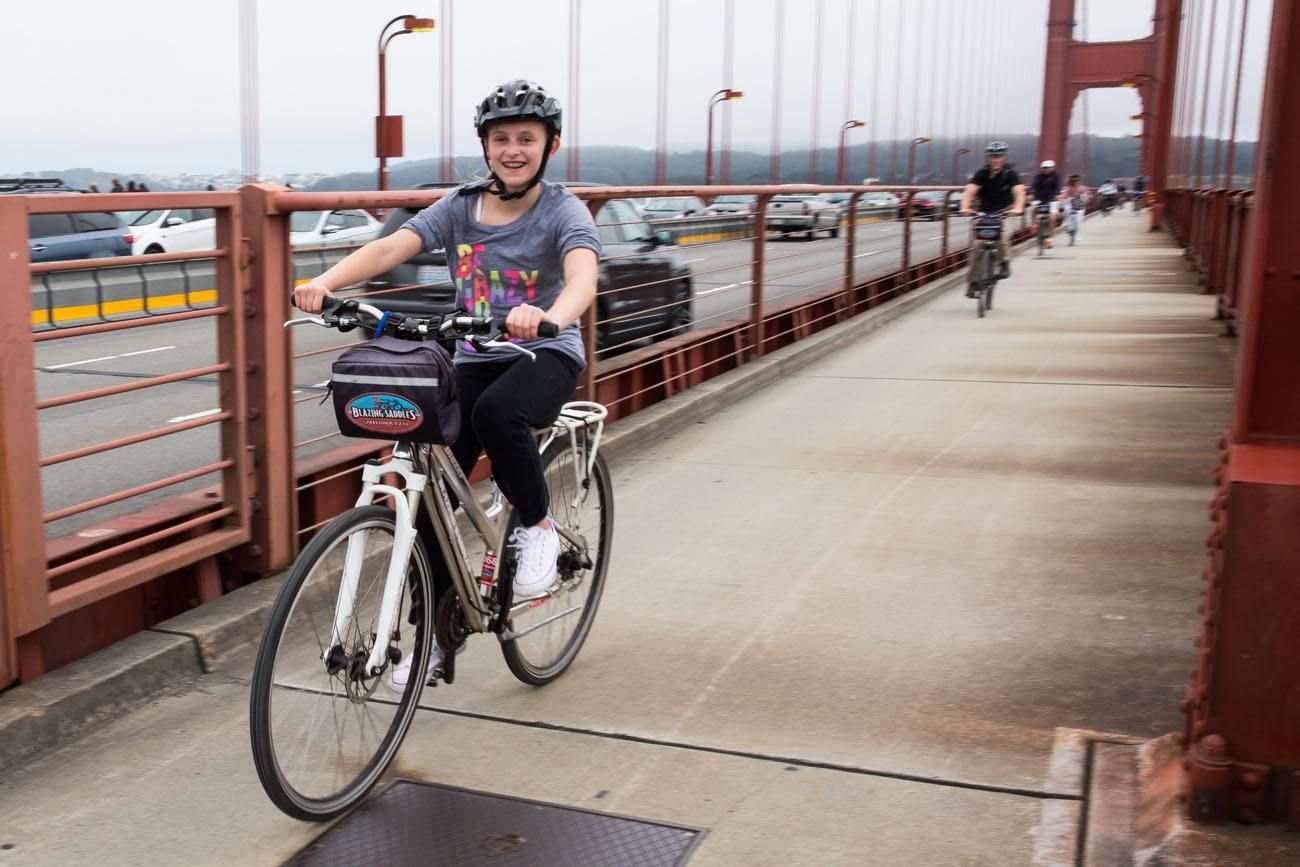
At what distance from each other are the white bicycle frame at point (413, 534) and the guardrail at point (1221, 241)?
334 centimetres

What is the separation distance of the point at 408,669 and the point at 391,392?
2.43ft

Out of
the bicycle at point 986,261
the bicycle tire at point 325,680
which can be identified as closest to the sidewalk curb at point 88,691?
the bicycle tire at point 325,680

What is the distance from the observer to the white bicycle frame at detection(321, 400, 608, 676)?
9.65ft

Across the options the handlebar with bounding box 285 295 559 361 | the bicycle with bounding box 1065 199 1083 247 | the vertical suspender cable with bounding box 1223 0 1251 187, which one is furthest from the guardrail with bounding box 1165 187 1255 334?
the bicycle with bounding box 1065 199 1083 247

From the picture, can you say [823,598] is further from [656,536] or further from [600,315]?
[600,315]

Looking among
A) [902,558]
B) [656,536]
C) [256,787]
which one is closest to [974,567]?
[902,558]

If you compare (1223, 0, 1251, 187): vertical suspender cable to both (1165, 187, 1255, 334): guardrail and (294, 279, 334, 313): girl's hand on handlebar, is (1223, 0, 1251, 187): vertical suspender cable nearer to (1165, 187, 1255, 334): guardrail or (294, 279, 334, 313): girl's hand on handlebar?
(1165, 187, 1255, 334): guardrail

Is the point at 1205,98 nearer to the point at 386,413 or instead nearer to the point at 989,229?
the point at 989,229

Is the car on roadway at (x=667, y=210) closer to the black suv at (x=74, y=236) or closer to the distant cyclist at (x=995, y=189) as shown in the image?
the distant cyclist at (x=995, y=189)

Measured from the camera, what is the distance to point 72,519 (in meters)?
5.27

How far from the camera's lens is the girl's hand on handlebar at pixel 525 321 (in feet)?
9.61

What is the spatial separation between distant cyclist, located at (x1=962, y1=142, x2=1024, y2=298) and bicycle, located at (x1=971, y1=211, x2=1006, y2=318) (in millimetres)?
91

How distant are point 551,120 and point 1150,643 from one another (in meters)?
2.29

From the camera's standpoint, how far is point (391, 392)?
9.48 feet
